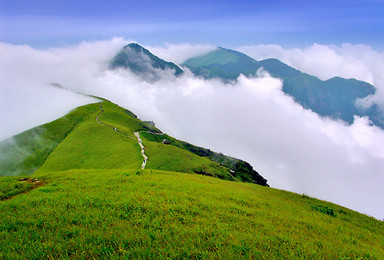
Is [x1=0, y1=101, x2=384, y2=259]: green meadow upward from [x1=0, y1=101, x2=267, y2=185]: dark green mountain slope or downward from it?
upward

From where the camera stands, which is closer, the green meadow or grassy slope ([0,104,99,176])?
the green meadow

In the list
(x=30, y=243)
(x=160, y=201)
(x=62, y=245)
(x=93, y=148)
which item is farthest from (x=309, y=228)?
(x=93, y=148)

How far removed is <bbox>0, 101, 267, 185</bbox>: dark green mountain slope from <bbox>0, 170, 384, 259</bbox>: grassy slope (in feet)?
156

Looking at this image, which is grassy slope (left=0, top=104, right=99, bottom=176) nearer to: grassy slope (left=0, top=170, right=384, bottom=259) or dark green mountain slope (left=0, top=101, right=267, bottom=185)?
dark green mountain slope (left=0, top=101, right=267, bottom=185)

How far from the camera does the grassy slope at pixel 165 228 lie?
576cm

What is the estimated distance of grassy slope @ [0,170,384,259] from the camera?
5762mm

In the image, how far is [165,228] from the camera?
708 centimetres

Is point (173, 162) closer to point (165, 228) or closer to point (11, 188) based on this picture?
point (11, 188)

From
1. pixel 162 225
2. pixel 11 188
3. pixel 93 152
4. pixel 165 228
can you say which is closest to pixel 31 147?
pixel 93 152

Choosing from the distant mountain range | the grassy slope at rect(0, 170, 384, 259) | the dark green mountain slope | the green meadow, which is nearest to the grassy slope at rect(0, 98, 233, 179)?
the dark green mountain slope

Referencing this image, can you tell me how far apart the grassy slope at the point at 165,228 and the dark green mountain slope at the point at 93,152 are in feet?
156

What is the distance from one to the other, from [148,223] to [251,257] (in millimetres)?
3754

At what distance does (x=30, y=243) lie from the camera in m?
6.04

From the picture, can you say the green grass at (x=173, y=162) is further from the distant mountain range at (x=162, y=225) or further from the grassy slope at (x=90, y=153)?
the distant mountain range at (x=162, y=225)
